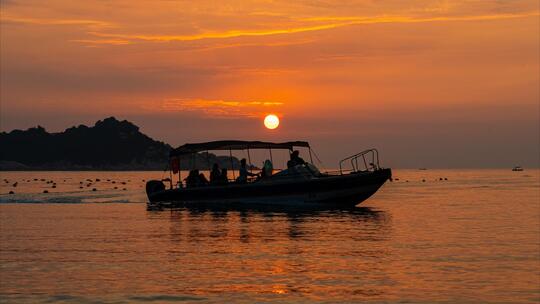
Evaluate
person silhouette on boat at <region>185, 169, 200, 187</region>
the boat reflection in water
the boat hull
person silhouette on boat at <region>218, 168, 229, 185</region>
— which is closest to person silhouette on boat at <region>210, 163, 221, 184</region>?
person silhouette on boat at <region>218, 168, 229, 185</region>

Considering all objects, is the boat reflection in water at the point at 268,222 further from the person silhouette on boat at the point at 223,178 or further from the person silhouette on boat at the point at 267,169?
the person silhouette on boat at the point at 267,169

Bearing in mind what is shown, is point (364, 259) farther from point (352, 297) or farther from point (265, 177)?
point (265, 177)

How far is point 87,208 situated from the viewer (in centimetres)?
5803

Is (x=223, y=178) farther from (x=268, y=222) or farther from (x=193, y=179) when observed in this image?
(x=268, y=222)

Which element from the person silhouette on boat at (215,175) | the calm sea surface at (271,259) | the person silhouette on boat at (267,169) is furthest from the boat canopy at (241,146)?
the calm sea surface at (271,259)

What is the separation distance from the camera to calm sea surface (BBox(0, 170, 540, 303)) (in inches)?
803

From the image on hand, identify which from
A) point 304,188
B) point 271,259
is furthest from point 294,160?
point 271,259

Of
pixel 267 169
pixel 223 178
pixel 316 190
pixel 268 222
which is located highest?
pixel 267 169

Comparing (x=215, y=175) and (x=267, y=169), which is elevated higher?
(x=267, y=169)

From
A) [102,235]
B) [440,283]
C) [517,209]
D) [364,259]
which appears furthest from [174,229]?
[517,209]

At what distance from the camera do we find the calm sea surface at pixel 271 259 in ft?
66.9

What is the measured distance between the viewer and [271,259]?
88.3 feet

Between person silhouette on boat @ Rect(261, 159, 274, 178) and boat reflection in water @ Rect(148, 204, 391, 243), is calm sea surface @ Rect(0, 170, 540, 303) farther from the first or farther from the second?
person silhouette on boat @ Rect(261, 159, 274, 178)

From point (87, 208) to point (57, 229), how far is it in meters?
19.1
